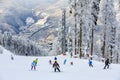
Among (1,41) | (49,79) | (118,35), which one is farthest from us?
(1,41)

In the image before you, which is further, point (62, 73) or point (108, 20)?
point (108, 20)

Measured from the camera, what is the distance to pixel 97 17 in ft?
229

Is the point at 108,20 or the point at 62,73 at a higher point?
the point at 108,20

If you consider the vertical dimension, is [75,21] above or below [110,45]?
above

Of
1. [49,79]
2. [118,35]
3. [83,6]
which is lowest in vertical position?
[49,79]

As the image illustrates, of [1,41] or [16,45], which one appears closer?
[1,41]

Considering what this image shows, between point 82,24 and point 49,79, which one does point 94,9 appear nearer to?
point 82,24

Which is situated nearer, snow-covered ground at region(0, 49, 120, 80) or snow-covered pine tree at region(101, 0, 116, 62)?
snow-covered ground at region(0, 49, 120, 80)

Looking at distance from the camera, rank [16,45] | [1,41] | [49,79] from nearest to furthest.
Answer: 1. [49,79]
2. [1,41]
3. [16,45]

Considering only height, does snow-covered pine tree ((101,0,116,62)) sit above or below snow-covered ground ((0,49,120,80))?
above

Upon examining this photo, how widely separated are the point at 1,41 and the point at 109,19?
108676mm

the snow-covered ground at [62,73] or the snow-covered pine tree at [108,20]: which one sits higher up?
the snow-covered pine tree at [108,20]

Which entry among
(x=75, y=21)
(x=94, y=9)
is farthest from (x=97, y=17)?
(x=75, y=21)

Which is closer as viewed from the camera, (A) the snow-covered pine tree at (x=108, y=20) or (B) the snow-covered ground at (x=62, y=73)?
(B) the snow-covered ground at (x=62, y=73)
